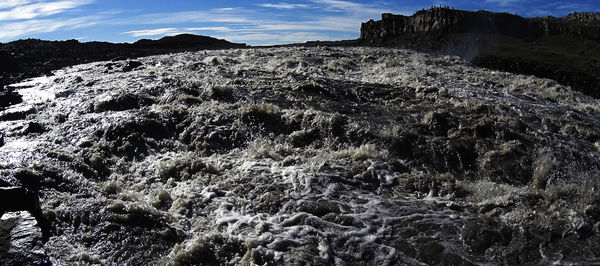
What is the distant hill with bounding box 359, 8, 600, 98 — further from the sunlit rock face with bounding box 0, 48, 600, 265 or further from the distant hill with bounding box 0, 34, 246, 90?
the distant hill with bounding box 0, 34, 246, 90

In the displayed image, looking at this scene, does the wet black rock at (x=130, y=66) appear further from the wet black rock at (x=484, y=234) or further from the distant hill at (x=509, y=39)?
the wet black rock at (x=484, y=234)

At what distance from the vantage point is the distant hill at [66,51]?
20.7m

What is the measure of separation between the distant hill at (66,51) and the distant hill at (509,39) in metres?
10.8

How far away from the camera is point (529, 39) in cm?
1959

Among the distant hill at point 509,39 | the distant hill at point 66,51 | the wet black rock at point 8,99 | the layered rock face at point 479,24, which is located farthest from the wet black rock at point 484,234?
the distant hill at point 66,51

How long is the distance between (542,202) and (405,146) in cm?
274

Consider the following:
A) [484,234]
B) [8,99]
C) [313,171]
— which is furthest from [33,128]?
[484,234]

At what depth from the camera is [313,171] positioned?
24.2 feet

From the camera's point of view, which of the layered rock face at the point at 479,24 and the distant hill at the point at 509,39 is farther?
the layered rock face at the point at 479,24

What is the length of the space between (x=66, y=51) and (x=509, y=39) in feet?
80.3

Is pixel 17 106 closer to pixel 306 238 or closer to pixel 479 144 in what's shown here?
pixel 306 238

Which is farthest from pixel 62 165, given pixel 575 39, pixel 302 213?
pixel 575 39

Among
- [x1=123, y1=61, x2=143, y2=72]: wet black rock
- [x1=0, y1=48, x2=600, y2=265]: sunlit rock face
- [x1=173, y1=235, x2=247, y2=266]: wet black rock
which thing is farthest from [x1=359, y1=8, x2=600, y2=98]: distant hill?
[x1=123, y1=61, x2=143, y2=72]: wet black rock

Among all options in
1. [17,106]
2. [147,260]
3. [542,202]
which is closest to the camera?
[147,260]
